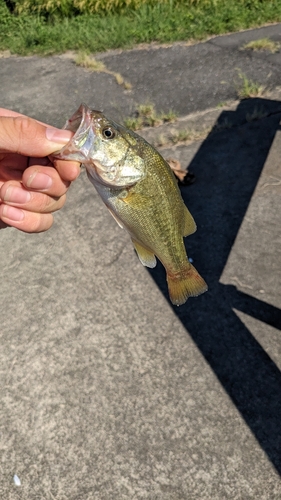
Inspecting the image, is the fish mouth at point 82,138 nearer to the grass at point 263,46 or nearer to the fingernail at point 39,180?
the fingernail at point 39,180

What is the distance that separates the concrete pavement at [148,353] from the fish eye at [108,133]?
2.45 m

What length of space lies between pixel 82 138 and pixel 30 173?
1.53 feet

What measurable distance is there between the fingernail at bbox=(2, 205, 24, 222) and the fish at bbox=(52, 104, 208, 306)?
1.64ft

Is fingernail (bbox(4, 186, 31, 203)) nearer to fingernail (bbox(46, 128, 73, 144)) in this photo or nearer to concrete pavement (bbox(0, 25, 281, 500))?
fingernail (bbox(46, 128, 73, 144))

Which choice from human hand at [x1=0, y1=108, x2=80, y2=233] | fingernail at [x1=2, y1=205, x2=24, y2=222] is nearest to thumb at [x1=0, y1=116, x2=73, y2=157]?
human hand at [x1=0, y1=108, x2=80, y2=233]

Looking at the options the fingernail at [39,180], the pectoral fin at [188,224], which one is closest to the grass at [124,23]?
the fingernail at [39,180]

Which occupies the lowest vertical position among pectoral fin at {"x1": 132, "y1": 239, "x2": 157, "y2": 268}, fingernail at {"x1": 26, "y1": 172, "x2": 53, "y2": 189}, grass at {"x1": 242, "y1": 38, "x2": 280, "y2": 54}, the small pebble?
the small pebble

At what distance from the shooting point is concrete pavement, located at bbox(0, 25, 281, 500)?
3.59 m

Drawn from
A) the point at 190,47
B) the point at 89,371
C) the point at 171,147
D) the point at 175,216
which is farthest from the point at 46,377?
the point at 190,47

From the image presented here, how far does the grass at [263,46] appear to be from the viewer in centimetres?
997

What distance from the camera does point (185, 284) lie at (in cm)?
253

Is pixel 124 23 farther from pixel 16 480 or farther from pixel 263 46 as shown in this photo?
pixel 16 480

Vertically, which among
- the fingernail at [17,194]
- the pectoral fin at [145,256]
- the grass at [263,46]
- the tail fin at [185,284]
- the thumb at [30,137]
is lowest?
the grass at [263,46]

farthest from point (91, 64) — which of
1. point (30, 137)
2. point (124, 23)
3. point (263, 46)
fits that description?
point (30, 137)
